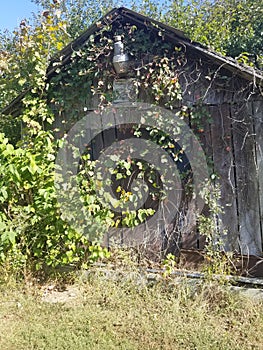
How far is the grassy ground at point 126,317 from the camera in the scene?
9.16ft

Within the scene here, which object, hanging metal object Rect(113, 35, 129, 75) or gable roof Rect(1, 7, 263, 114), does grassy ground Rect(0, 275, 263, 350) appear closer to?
gable roof Rect(1, 7, 263, 114)

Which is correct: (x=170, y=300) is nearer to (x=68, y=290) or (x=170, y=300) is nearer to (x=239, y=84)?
(x=68, y=290)

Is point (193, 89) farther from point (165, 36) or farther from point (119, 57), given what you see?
point (119, 57)

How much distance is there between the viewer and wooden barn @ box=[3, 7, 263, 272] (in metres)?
3.74

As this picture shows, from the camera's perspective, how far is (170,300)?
3.36m

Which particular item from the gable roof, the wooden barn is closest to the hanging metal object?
the wooden barn

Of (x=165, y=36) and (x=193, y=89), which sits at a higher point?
(x=165, y=36)

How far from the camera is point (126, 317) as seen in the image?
124 inches

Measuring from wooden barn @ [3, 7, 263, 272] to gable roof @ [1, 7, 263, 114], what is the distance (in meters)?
0.01

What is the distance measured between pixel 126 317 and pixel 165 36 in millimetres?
3139

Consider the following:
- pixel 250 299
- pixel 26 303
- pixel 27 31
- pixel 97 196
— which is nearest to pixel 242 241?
pixel 250 299

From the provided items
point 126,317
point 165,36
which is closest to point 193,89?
point 165,36

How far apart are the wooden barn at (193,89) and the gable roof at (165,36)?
0.01m

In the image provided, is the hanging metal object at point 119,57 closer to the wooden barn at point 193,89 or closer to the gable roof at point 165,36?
the wooden barn at point 193,89
